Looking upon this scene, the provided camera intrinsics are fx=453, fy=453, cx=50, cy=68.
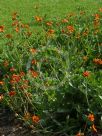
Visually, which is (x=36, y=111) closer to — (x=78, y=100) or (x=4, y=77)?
(x=78, y=100)

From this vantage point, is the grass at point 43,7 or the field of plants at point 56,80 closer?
the field of plants at point 56,80

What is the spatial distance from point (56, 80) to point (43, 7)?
6.74 metres

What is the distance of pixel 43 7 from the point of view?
38.9 feet

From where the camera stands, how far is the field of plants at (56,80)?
185 inches

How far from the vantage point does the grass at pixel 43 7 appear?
11.0 meters

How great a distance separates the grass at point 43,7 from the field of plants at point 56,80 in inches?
108

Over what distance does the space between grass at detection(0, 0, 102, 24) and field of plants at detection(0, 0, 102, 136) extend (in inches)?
108

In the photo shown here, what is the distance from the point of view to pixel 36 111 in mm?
5129

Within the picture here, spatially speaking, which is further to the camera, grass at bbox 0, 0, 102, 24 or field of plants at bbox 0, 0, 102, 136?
grass at bbox 0, 0, 102, 24

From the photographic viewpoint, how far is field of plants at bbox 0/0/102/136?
4.70 meters

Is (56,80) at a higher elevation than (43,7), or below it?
higher

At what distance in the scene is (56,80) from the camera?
5.34 meters

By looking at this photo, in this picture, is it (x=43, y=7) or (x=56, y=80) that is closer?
(x=56, y=80)

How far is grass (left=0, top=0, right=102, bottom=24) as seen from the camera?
10953 millimetres
